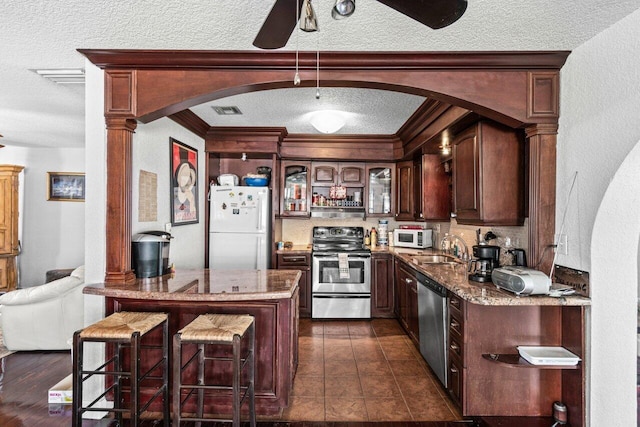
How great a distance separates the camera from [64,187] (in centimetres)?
558

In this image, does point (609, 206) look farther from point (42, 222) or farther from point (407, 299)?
point (42, 222)

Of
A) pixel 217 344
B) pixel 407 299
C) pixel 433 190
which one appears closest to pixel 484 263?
pixel 407 299

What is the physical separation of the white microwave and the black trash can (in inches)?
126

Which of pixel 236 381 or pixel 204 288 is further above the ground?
pixel 204 288

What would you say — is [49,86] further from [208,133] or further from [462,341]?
[462,341]

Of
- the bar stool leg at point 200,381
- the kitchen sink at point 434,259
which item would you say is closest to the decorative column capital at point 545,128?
the kitchen sink at point 434,259

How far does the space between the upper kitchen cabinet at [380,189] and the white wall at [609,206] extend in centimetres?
289

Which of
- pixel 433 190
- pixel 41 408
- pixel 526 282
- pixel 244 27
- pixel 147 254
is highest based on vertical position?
pixel 244 27

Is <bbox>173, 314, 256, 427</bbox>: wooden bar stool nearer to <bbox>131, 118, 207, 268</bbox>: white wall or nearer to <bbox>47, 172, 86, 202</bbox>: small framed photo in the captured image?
<bbox>131, 118, 207, 268</bbox>: white wall

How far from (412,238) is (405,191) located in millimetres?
654

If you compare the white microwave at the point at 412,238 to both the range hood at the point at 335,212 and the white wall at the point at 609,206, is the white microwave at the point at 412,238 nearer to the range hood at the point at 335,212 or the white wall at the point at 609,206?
the range hood at the point at 335,212

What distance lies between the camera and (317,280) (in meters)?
4.49

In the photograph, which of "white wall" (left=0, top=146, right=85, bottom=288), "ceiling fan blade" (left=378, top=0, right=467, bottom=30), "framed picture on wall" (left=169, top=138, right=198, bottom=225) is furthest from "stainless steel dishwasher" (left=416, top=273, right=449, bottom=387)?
"white wall" (left=0, top=146, right=85, bottom=288)

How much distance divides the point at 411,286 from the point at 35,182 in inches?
236
